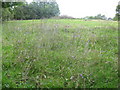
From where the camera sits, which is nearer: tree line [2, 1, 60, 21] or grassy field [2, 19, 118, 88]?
grassy field [2, 19, 118, 88]

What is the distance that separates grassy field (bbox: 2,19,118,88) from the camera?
7.34 ft

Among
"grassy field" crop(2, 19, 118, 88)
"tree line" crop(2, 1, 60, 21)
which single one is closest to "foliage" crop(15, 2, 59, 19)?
"tree line" crop(2, 1, 60, 21)

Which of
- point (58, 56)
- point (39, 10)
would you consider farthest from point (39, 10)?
point (58, 56)

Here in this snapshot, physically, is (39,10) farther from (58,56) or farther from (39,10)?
(58,56)

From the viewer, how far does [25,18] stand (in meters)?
4.05

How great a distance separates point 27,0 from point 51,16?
1188 mm

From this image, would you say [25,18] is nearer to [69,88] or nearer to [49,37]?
[49,37]

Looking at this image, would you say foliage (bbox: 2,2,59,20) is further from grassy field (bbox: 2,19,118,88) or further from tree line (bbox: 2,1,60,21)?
grassy field (bbox: 2,19,118,88)

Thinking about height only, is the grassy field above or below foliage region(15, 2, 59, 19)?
below

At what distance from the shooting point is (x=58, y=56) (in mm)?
2924

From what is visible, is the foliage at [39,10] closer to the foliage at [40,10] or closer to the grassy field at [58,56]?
the foliage at [40,10]

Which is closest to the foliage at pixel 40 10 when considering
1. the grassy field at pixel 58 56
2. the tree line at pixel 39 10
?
the tree line at pixel 39 10

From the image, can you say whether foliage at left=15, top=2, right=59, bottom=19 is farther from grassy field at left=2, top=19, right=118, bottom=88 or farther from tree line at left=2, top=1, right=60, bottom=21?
grassy field at left=2, top=19, right=118, bottom=88

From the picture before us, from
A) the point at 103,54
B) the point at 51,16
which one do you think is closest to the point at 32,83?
the point at 103,54
